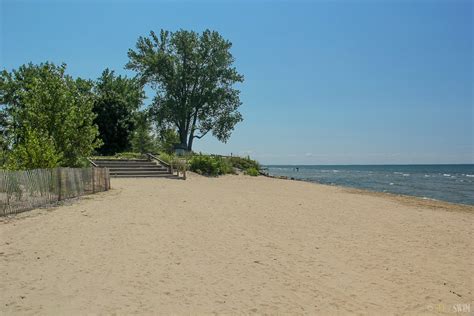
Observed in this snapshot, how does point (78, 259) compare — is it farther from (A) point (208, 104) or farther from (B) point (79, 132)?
(A) point (208, 104)

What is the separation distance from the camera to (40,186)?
13.1 metres

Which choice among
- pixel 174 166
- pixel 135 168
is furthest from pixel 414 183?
pixel 135 168

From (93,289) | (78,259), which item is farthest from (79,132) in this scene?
(93,289)

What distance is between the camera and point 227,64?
46.6 meters

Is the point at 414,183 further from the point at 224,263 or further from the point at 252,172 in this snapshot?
the point at 224,263

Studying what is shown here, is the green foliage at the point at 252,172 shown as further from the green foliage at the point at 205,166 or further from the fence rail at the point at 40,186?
the fence rail at the point at 40,186

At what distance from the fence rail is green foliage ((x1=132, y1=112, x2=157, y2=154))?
82.9ft

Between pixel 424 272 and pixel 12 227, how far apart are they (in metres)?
10.0

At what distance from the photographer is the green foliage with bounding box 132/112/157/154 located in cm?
4662

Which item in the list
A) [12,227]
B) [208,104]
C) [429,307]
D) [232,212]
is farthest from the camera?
[208,104]

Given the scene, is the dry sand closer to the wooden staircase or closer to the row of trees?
the wooden staircase

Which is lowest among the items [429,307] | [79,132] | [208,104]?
[429,307]

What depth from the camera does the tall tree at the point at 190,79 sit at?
4538 cm

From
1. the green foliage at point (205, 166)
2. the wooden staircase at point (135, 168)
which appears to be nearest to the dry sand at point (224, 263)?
the wooden staircase at point (135, 168)
